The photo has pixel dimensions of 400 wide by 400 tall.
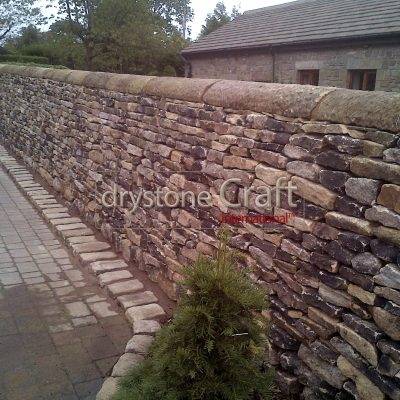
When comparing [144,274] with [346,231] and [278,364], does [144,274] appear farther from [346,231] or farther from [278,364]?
[346,231]

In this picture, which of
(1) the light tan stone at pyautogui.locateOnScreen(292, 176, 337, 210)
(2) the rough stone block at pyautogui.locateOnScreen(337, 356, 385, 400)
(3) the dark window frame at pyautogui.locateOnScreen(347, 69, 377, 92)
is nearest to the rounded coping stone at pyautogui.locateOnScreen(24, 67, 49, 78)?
(1) the light tan stone at pyautogui.locateOnScreen(292, 176, 337, 210)

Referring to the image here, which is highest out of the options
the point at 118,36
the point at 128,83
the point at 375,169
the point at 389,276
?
the point at 118,36

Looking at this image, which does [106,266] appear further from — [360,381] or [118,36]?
[118,36]

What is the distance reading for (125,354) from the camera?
10.5ft

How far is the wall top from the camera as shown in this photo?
2.09 metres

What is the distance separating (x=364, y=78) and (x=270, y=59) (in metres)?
3.67

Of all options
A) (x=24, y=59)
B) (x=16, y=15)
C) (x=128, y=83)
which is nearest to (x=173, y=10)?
(x=16, y=15)

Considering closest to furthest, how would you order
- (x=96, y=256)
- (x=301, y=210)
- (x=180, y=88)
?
(x=301, y=210) < (x=180, y=88) < (x=96, y=256)

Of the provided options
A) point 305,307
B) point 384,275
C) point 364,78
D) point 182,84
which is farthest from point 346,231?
point 364,78

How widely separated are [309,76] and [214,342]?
13.2 metres

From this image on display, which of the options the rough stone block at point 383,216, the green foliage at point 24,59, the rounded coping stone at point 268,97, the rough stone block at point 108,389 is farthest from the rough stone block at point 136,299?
the green foliage at point 24,59

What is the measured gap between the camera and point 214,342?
86.5 inches

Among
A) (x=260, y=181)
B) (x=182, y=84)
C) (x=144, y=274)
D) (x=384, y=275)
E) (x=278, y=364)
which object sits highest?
(x=182, y=84)

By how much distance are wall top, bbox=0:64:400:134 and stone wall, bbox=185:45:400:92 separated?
9212mm
